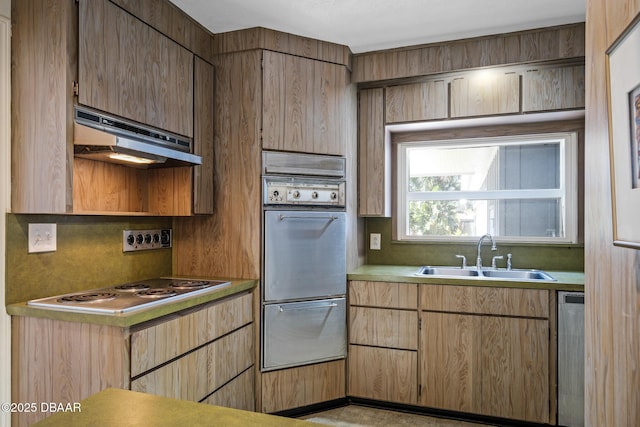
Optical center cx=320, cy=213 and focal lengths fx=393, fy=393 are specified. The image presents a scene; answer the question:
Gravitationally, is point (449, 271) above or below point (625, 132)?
below

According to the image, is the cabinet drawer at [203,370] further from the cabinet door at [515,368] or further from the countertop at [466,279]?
the cabinet door at [515,368]

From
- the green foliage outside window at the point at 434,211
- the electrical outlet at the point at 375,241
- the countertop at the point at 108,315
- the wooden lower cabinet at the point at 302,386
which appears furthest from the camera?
the electrical outlet at the point at 375,241

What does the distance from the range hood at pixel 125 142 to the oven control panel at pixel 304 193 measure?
49 centimetres

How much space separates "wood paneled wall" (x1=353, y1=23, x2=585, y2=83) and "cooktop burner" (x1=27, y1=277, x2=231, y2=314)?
6.15ft

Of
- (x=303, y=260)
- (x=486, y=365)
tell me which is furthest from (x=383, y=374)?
(x=303, y=260)

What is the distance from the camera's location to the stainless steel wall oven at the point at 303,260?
2508 mm

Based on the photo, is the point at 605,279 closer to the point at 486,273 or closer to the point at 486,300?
the point at 486,300

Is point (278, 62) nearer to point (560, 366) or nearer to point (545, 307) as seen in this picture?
point (545, 307)

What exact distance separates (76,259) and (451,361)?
89.9 inches

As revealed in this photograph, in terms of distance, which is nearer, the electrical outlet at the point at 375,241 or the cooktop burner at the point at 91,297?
the cooktop burner at the point at 91,297

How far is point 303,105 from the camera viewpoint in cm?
263

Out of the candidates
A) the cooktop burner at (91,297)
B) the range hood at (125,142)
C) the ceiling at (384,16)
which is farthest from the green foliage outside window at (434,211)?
the cooktop burner at (91,297)

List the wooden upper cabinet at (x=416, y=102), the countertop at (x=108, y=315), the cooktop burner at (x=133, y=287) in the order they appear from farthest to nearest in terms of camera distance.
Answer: the wooden upper cabinet at (x=416, y=102), the cooktop burner at (x=133, y=287), the countertop at (x=108, y=315)

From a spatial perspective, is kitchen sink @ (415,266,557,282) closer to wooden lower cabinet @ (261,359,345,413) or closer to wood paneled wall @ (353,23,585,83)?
wooden lower cabinet @ (261,359,345,413)
